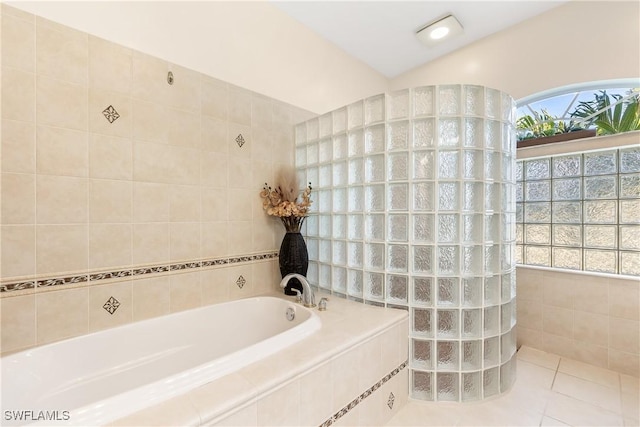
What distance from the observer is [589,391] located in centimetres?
170

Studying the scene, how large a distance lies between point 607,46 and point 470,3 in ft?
3.20

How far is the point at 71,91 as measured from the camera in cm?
131

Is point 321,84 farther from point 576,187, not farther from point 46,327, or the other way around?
point 46,327

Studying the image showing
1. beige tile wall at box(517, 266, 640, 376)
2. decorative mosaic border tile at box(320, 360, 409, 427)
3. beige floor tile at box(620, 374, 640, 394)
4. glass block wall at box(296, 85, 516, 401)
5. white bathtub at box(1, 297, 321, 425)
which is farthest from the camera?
beige tile wall at box(517, 266, 640, 376)

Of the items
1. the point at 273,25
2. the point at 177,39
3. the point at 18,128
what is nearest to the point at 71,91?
the point at 18,128

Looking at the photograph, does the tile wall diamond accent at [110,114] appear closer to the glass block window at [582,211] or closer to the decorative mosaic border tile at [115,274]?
the decorative mosaic border tile at [115,274]

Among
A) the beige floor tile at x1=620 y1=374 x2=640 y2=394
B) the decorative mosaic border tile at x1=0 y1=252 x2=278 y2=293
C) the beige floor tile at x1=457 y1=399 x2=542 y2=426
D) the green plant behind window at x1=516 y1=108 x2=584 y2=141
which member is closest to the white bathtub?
the decorative mosaic border tile at x1=0 y1=252 x2=278 y2=293

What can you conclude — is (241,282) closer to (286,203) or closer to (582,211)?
(286,203)

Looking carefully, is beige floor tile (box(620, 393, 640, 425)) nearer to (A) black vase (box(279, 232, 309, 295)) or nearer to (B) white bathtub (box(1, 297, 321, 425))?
(B) white bathtub (box(1, 297, 321, 425))

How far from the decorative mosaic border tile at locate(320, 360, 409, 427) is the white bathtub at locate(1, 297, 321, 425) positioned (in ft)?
1.15

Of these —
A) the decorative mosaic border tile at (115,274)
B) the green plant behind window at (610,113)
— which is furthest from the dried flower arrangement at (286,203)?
Result: the green plant behind window at (610,113)

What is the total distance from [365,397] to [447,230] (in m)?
→ 0.97

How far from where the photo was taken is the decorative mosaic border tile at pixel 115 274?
3.95 ft

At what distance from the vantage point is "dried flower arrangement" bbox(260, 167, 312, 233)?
78.2 inches
